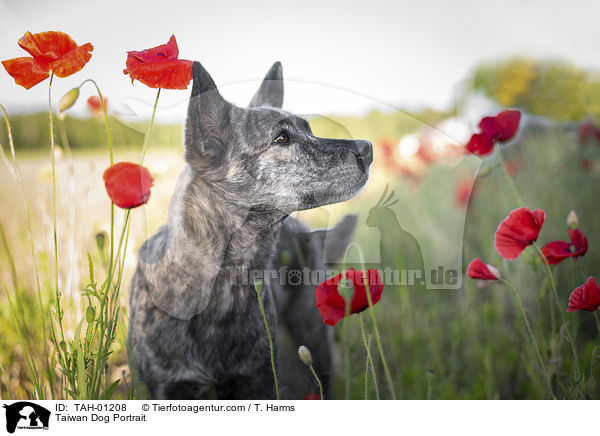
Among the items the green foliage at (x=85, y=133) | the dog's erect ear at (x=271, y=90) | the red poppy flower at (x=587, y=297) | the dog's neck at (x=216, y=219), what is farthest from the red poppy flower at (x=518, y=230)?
the green foliage at (x=85, y=133)

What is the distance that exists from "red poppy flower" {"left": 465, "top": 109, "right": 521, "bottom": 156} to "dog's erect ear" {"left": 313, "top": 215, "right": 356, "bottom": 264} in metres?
0.45

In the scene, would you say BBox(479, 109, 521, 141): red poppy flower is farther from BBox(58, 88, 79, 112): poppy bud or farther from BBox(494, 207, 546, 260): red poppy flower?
BBox(58, 88, 79, 112): poppy bud

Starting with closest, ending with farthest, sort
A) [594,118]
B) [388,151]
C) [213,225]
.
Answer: [213,225], [388,151], [594,118]

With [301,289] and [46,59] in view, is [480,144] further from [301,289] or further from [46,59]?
[46,59]

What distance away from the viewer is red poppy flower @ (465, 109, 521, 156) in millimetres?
1165

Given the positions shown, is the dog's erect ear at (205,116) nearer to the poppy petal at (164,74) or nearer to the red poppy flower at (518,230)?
the poppy petal at (164,74)

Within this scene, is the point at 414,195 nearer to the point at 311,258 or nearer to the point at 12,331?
the point at 311,258

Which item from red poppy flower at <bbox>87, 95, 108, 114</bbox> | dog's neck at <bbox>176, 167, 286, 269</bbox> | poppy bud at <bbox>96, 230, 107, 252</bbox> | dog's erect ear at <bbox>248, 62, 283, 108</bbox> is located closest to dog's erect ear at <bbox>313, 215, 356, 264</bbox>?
dog's neck at <bbox>176, 167, 286, 269</bbox>

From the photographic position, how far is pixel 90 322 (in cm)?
106

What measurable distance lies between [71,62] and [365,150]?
0.80 m

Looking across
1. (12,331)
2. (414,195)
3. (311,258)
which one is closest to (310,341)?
(311,258)

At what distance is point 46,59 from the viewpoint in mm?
997

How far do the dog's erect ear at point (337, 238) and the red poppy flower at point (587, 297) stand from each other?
64cm
